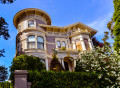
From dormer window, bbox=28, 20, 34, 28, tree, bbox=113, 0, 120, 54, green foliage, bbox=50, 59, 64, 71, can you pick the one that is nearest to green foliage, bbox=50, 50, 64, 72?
green foliage, bbox=50, 59, 64, 71

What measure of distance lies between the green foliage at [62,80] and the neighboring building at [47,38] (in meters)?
6.32

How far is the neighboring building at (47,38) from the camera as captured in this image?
51.5 ft

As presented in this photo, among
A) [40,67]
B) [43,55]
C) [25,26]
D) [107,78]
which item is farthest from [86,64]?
[25,26]

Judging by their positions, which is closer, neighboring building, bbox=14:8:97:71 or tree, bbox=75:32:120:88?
tree, bbox=75:32:120:88

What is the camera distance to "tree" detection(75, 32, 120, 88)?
9328mm

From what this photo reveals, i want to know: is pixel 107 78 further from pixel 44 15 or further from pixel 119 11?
pixel 44 15

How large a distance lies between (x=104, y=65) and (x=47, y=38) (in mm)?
9809

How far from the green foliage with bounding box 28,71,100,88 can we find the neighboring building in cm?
632

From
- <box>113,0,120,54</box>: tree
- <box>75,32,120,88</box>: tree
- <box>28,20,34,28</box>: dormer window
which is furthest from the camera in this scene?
<box>28,20,34,28</box>: dormer window

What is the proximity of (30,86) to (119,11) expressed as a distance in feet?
37.9

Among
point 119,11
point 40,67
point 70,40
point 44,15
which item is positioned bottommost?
point 40,67

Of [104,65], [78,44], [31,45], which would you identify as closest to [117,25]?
[104,65]

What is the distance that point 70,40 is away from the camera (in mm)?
18984

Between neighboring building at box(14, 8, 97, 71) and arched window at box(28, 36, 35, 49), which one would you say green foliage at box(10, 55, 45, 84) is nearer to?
neighboring building at box(14, 8, 97, 71)
